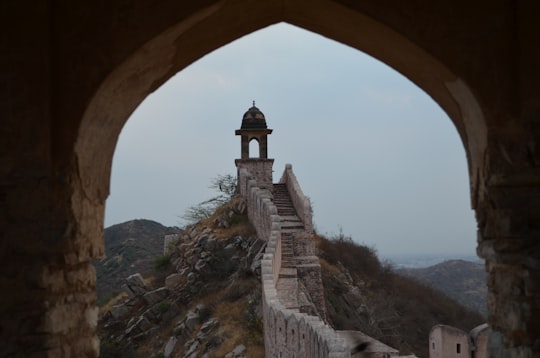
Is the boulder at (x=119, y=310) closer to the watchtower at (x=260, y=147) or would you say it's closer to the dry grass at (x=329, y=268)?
the watchtower at (x=260, y=147)

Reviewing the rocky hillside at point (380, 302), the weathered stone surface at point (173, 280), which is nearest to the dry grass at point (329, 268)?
the rocky hillside at point (380, 302)

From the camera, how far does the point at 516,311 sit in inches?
166

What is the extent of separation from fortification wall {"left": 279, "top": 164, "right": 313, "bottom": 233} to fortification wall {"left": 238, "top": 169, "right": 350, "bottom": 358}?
122 centimetres

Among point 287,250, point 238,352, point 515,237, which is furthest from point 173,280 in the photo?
point 515,237

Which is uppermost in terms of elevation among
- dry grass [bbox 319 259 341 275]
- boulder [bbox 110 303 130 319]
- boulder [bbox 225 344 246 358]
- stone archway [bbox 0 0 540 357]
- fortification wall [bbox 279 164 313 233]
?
fortification wall [bbox 279 164 313 233]

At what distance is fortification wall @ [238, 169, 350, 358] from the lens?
34.7 ft

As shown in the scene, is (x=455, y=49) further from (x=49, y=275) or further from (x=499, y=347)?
(x=49, y=275)

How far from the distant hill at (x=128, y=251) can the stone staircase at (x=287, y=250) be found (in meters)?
8.91

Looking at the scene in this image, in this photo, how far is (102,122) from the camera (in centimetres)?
469

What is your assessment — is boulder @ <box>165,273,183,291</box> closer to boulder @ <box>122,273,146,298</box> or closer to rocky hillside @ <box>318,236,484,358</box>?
boulder @ <box>122,273,146,298</box>

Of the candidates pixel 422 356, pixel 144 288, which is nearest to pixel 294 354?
pixel 144 288

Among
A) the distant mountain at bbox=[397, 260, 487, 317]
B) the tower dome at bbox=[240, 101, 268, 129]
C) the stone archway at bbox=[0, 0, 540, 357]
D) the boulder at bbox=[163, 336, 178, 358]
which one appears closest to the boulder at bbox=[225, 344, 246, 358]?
the boulder at bbox=[163, 336, 178, 358]

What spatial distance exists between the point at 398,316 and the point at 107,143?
26354mm

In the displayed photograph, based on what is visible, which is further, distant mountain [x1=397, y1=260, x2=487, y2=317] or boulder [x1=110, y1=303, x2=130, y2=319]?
distant mountain [x1=397, y1=260, x2=487, y2=317]
